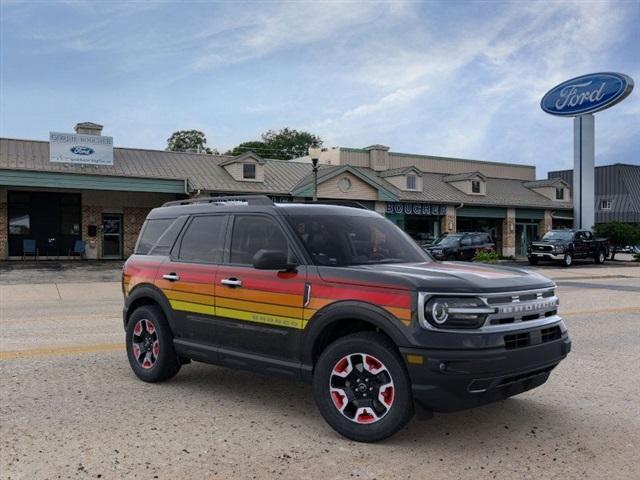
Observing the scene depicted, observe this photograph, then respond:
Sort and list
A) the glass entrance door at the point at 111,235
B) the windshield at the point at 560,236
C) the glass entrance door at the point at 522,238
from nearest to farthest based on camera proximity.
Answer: the glass entrance door at the point at 111,235, the windshield at the point at 560,236, the glass entrance door at the point at 522,238

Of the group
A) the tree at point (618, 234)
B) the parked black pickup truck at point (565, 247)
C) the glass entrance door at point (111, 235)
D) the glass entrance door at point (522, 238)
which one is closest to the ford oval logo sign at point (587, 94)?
the tree at point (618, 234)

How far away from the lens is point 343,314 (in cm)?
462

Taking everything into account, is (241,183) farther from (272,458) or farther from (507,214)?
(272,458)

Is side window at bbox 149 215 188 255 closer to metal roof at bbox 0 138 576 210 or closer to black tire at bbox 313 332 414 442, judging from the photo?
black tire at bbox 313 332 414 442

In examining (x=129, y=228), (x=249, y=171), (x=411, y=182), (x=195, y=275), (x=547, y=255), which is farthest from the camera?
(x=411, y=182)

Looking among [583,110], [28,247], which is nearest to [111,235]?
[28,247]

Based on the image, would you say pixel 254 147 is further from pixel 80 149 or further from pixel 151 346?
pixel 151 346

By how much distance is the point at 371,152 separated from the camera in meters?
42.6

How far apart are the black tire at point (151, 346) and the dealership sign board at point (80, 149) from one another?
2474 centimetres

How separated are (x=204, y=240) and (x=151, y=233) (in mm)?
1051

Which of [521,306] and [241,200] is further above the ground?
[241,200]

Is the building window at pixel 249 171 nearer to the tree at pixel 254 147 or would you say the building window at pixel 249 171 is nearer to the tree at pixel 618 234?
the tree at pixel 618 234

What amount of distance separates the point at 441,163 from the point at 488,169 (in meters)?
5.01

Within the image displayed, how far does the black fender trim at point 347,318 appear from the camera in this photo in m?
4.36
